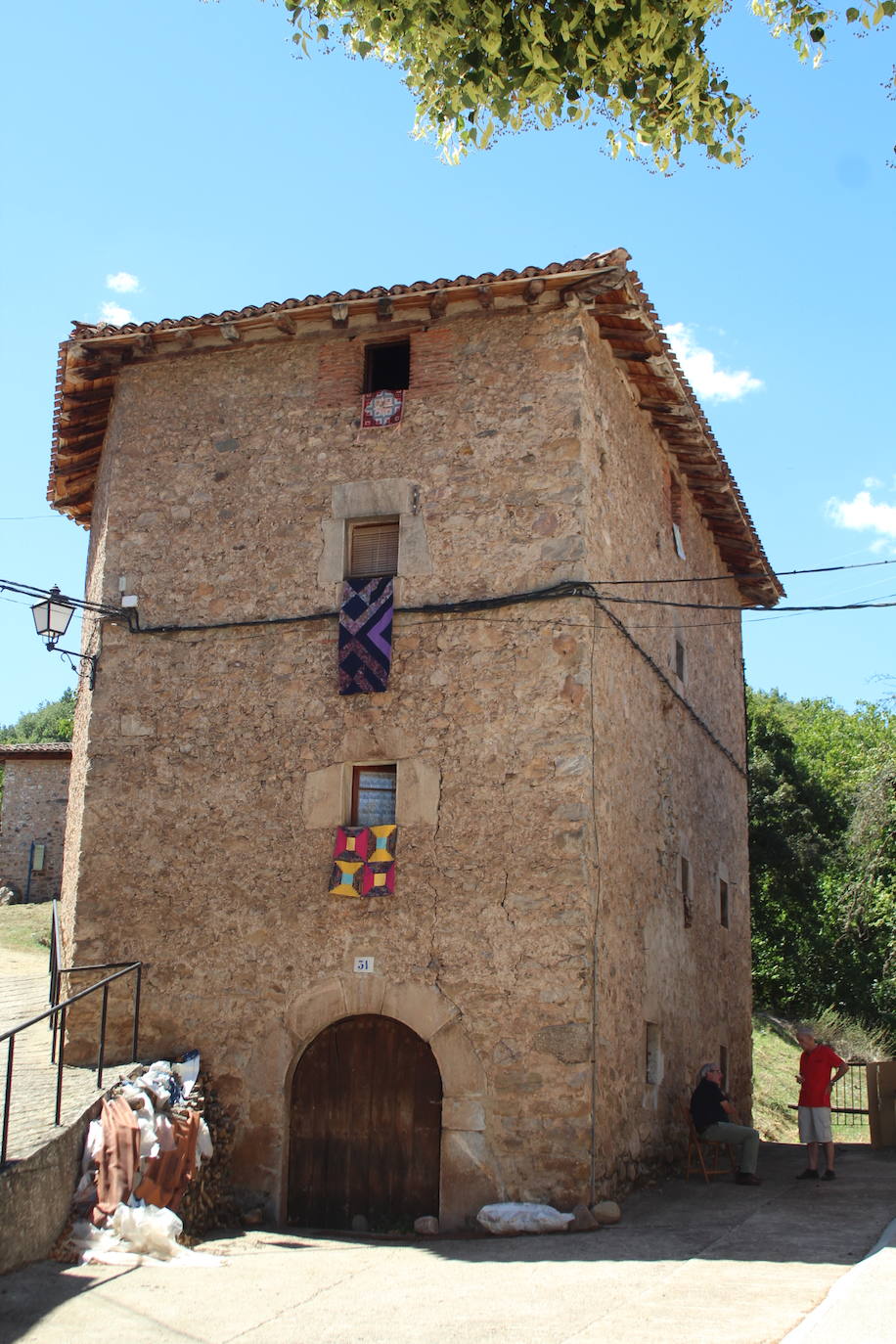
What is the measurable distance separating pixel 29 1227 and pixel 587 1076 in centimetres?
403

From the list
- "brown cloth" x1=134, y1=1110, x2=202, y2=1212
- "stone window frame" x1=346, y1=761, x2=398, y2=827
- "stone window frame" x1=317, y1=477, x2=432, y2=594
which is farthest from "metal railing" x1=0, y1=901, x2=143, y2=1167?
"stone window frame" x1=317, y1=477, x2=432, y2=594

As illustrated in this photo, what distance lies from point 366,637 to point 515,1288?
5.38m

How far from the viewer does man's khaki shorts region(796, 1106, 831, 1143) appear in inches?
451

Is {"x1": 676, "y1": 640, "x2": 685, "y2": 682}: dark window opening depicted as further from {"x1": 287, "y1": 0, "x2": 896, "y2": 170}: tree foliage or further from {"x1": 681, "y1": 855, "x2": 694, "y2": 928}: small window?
{"x1": 287, "y1": 0, "x2": 896, "y2": 170}: tree foliage

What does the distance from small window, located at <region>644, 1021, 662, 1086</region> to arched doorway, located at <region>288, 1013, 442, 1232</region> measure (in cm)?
237

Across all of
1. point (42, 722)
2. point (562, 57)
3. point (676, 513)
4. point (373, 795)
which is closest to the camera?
point (562, 57)

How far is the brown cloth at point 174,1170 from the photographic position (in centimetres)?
890

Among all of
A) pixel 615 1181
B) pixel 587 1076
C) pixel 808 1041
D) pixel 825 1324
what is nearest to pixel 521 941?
pixel 587 1076

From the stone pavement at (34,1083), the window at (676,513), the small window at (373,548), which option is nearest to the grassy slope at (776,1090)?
the window at (676,513)

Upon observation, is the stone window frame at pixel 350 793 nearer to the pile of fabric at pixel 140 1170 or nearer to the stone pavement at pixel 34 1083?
the pile of fabric at pixel 140 1170

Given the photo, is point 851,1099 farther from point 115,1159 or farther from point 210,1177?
point 115,1159

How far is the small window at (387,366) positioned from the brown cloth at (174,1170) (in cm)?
652

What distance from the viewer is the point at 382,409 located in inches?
458

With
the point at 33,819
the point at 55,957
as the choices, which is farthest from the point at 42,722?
the point at 55,957
